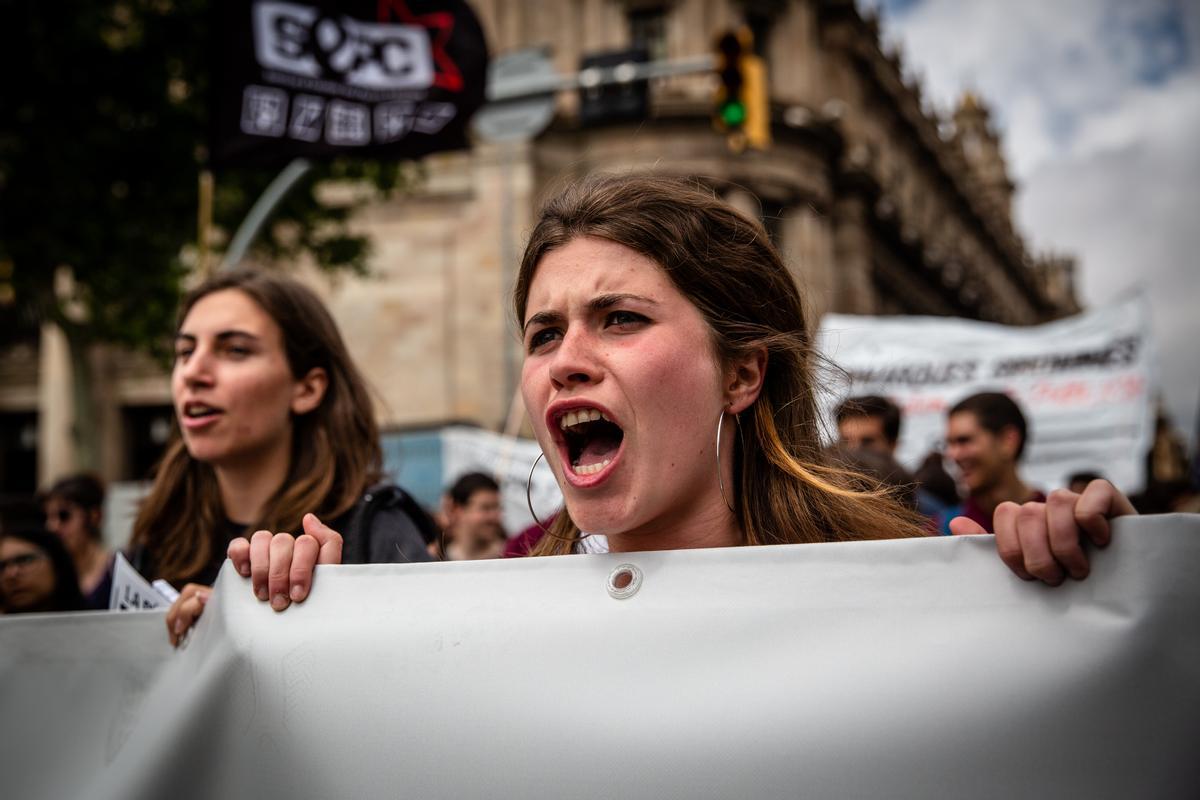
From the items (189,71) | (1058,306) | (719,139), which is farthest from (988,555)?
(1058,306)

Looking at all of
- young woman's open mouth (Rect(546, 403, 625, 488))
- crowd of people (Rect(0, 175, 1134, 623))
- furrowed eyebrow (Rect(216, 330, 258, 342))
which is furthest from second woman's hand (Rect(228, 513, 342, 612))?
furrowed eyebrow (Rect(216, 330, 258, 342))

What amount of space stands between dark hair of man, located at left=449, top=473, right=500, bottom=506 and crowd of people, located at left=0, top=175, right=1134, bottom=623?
3.25 m

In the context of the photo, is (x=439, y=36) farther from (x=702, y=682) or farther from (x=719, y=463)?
(x=702, y=682)

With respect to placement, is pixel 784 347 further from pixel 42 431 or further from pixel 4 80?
pixel 42 431

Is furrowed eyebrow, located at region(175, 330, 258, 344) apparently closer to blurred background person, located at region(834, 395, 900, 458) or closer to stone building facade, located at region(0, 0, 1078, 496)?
blurred background person, located at region(834, 395, 900, 458)

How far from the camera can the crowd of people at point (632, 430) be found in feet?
5.50

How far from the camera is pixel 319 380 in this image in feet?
9.14

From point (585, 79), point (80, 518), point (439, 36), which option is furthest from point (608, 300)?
point (585, 79)

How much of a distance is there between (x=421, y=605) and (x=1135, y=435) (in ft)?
23.0

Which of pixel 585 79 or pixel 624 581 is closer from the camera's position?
pixel 624 581

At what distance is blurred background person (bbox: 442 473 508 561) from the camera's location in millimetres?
5848

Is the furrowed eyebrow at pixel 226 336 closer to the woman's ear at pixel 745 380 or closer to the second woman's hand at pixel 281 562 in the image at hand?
the second woman's hand at pixel 281 562

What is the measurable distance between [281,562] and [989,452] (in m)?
3.60

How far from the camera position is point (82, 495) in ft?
19.2
